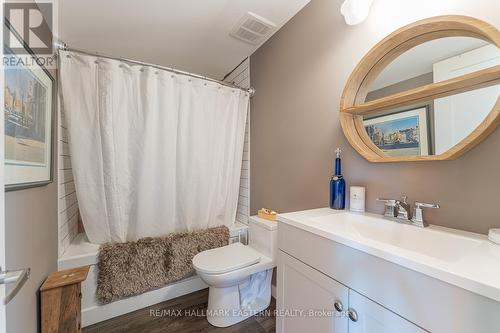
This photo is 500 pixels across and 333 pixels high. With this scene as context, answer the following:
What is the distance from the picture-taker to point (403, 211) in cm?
95

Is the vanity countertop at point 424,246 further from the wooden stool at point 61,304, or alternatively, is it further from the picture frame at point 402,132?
the wooden stool at point 61,304

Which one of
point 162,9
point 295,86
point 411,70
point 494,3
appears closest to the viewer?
point 494,3

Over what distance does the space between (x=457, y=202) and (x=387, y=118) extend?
487mm

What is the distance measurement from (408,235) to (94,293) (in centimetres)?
198

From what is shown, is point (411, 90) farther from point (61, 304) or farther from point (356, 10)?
point (61, 304)

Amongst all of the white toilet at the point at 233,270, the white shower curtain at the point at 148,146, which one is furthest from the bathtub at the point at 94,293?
the white toilet at the point at 233,270

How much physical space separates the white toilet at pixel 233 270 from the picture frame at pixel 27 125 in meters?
1.01

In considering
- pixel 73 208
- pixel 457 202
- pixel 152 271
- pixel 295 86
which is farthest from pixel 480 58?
pixel 73 208

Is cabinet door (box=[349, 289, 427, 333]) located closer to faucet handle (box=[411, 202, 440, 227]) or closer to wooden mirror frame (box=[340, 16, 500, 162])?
faucet handle (box=[411, 202, 440, 227])

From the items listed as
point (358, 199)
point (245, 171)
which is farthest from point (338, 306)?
point (245, 171)

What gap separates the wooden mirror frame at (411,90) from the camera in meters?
0.76

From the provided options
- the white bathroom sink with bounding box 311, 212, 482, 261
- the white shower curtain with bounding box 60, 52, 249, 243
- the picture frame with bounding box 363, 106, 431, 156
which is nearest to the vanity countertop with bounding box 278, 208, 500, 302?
the white bathroom sink with bounding box 311, 212, 482, 261

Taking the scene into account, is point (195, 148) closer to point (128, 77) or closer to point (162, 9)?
point (128, 77)

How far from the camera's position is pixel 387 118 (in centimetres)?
109
